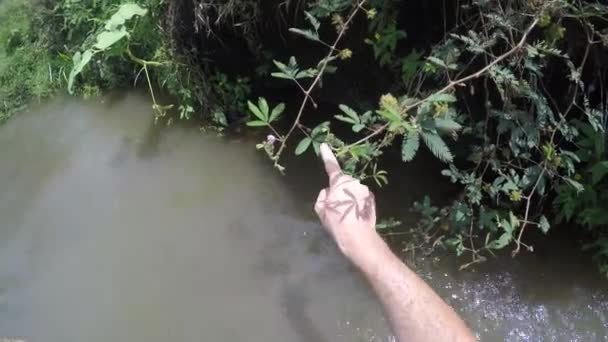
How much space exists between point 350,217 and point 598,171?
124 cm

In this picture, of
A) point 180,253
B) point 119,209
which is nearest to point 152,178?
point 119,209

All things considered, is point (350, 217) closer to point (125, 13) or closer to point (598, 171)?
point (598, 171)

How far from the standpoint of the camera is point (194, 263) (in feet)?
11.1

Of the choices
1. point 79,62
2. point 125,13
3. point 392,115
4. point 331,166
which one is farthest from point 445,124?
point 79,62

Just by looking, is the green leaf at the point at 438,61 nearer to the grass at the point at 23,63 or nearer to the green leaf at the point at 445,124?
the green leaf at the point at 445,124

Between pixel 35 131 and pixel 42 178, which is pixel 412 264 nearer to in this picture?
pixel 42 178

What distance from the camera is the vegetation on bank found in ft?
8.22

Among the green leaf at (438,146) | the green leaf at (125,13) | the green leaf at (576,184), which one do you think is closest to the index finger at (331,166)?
the green leaf at (438,146)

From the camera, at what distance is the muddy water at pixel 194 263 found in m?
2.99

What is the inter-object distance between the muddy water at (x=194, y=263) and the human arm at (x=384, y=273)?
3.49ft

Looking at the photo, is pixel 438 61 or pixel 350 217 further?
pixel 438 61

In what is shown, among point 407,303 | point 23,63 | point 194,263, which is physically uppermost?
point 407,303

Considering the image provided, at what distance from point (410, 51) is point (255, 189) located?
47.9 inches

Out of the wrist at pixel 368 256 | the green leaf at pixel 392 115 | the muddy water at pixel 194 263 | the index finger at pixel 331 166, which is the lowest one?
the muddy water at pixel 194 263
